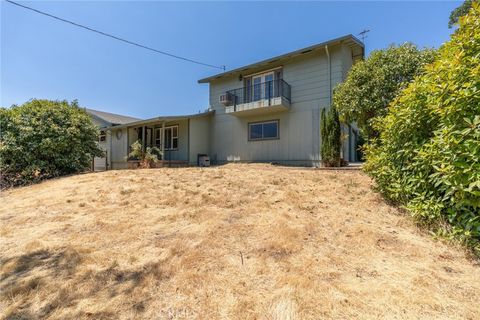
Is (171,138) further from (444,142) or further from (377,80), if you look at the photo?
(444,142)

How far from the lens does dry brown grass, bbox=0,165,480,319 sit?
220cm

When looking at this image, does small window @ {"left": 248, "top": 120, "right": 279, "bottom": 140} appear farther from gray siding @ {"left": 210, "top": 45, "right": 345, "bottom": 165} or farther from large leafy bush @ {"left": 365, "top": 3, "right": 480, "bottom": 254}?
large leafy bush @ {"left": 365, "top": 3, "right": 480, "bottom": 254}

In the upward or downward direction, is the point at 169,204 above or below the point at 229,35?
below

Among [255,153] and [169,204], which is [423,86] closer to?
[169,204]

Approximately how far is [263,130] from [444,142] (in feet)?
34.5

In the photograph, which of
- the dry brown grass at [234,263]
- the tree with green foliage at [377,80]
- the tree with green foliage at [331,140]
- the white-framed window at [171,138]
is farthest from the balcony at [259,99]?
the dry brown grass at [234,263]

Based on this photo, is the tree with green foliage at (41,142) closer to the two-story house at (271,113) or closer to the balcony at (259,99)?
the two-story house at (271,113)

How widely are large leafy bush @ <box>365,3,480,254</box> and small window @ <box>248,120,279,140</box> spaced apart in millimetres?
8617

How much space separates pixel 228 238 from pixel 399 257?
6.97 feet

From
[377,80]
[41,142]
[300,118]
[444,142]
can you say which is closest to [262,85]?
[300,118]

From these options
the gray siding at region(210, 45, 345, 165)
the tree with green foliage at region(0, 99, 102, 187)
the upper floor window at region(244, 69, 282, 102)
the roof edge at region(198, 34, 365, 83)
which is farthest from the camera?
the upper floor window at region(244, 69, 282, 102)

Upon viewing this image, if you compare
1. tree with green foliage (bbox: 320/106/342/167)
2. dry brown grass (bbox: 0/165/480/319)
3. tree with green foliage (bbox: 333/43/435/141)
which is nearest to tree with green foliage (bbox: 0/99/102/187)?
dry brown grass (bbox: 0/165/480/319)

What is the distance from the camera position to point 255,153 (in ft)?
44.7

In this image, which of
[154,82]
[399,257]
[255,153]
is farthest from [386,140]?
[154,82]
